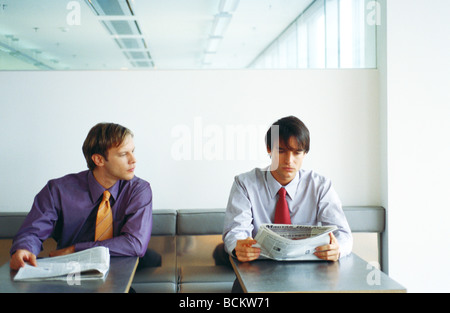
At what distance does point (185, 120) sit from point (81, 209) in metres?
0.98

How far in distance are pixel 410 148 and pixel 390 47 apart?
678 mm

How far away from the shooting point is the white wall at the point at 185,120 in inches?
110

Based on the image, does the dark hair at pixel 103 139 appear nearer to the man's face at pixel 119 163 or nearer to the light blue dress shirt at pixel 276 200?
the man's face at pixel 119 163

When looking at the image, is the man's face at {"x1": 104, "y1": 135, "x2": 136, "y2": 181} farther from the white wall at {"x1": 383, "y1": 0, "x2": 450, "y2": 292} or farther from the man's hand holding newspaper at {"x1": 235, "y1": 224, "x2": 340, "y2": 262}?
the white wall at {"x1": 383, "y1": 0, "x2": 450, "y2": 292}

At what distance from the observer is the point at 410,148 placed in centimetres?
282

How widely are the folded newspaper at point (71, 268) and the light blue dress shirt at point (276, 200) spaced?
27.0 inches

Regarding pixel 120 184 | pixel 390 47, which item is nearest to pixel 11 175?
pixel 120 184

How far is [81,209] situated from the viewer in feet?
7.04

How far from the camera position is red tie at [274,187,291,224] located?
2.13m

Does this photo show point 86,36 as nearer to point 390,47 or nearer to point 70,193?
point 70,193

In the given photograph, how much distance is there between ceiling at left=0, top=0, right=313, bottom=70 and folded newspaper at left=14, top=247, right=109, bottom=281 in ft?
4.96

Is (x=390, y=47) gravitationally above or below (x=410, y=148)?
above

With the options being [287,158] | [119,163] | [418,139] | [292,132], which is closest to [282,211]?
[287,158]
